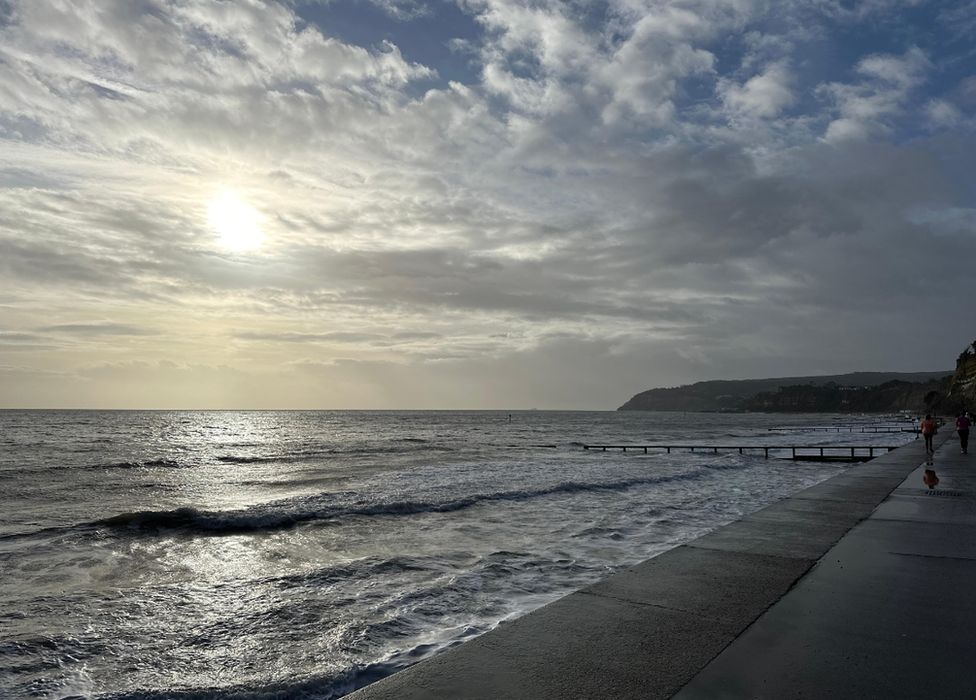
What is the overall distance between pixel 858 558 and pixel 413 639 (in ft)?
15.9

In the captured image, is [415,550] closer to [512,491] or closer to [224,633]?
[224,633]

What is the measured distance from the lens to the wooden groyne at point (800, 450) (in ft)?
121

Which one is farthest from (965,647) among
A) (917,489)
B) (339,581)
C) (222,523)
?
(222,523)

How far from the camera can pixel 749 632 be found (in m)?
4.39

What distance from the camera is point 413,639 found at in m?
6.56

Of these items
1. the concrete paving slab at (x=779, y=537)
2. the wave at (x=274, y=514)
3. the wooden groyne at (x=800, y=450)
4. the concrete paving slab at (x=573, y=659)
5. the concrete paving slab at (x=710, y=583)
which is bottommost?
the wooden groyne at (x=800, y=450)

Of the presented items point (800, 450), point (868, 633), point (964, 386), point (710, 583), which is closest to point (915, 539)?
point (710, 583)

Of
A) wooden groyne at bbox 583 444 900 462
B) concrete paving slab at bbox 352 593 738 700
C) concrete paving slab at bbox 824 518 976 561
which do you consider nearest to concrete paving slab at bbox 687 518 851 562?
concrete paving slab at bbox 824 518 976 561

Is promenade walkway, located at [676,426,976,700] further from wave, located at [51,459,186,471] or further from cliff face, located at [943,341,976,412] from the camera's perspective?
cliff face, located at [943,341,976,412]

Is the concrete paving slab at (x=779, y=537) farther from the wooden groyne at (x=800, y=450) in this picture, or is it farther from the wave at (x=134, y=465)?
the wave at (x=134, y=465)

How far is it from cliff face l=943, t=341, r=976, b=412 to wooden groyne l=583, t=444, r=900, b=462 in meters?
57.0

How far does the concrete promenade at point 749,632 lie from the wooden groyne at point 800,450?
32537 millimetres

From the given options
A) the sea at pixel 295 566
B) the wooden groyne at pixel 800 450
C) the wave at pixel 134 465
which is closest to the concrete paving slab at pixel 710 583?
the sea at pixel 295 566

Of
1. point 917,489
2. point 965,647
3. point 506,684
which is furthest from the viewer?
point 917,489
